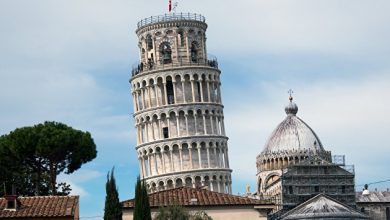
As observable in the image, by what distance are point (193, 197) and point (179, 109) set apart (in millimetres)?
47849

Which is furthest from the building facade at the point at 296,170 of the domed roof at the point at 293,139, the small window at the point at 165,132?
the small window at the point at 165,132

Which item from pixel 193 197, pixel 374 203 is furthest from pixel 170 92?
pixel 193 197

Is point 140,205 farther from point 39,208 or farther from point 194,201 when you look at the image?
point 194,201

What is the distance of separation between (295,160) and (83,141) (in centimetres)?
4304

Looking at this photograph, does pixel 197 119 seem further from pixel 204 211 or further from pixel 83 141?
pixel 204 211

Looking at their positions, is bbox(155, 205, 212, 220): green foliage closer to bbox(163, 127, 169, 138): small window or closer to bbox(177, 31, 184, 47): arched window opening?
bbox(163, 127, 169, 138): small window

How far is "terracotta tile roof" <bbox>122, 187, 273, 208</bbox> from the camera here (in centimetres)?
7775

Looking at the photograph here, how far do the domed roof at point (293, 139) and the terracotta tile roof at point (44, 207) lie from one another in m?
61.9

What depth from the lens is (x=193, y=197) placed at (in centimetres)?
8025

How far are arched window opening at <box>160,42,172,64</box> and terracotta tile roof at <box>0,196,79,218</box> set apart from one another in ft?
193

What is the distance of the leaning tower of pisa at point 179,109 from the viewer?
416 ft

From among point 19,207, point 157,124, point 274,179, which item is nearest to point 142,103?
point 157,124

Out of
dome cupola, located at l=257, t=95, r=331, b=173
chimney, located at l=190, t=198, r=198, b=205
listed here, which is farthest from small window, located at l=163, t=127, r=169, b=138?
chimney, located at l=190, t=198, r=198, b=205

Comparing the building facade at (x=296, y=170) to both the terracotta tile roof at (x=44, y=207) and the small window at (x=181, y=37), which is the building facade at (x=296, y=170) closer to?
the small window at (x=181, y=37)
